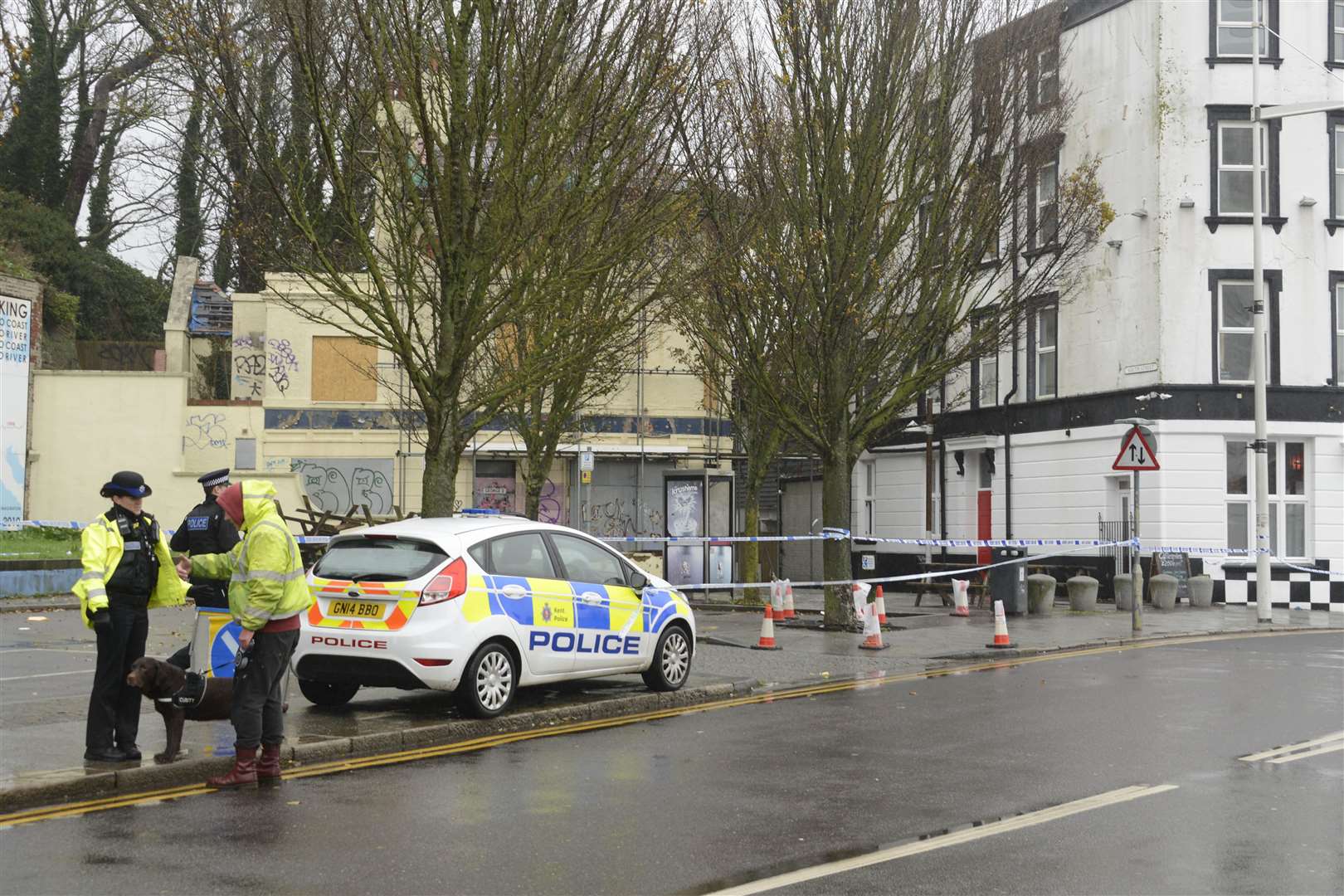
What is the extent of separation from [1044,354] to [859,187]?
15.7 meters

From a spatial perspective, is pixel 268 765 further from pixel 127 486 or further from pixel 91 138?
pixel 91 138

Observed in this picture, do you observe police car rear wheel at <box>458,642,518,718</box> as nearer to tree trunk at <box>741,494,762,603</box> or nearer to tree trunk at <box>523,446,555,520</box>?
tree trunk at <box>523,446,555,520</box>

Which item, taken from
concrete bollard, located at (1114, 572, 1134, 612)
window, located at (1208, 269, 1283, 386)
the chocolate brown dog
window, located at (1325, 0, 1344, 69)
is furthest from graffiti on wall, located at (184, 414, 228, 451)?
the chocolate brown dog

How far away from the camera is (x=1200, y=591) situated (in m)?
28.9

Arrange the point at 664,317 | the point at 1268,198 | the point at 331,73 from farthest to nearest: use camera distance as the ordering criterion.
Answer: the point at 1268,198
the point at 664,317
the point at 331,73

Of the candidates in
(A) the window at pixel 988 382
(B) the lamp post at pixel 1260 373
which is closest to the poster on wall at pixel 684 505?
(A) the window at pixel 988 382

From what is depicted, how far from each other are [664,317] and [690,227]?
15.5 ft

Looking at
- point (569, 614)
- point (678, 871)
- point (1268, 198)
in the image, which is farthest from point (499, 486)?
point (678, 871)

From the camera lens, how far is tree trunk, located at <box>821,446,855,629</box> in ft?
69.9

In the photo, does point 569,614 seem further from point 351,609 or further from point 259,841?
point 259,841

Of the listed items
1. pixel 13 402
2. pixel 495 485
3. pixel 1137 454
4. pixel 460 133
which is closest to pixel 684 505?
pixel 495 485

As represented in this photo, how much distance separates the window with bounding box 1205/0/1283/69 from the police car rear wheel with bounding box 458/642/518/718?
2538 cm

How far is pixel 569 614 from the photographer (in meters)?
12.4

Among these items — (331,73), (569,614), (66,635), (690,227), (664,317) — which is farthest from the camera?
(664,317)
